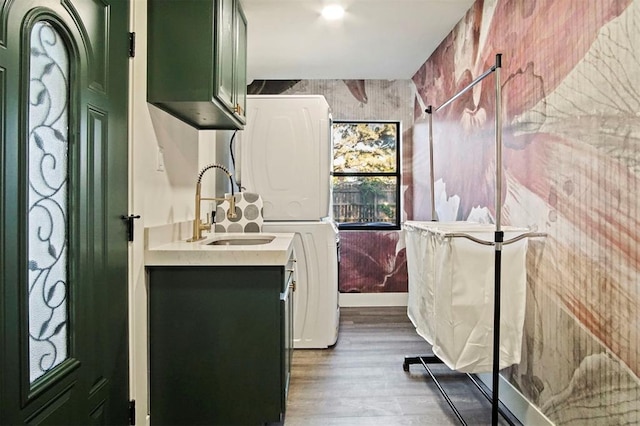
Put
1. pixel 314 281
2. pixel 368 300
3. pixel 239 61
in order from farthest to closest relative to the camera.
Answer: pixel 368 300 → pixel 314 281 → pixel 239 61

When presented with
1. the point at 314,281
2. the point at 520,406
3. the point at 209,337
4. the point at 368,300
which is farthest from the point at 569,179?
the point at 368,300

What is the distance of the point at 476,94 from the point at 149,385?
8.39ft

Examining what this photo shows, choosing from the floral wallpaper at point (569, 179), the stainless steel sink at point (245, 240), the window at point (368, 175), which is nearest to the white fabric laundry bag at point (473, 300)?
the floral wallpaper at point (569, 179)

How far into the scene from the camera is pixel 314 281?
2.91m

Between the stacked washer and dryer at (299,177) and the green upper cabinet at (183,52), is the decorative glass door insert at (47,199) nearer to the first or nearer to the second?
the green upper cabinet at (183,52)

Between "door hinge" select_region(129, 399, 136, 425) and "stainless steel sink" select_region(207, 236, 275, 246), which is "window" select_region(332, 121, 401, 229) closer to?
"stainless steel sink" select_region(207, 236, 275, 246)

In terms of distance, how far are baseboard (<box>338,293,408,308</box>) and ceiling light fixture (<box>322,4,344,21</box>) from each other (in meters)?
2.70

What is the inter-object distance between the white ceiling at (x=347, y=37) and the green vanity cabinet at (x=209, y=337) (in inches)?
76.1

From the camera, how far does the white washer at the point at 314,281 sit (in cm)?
288

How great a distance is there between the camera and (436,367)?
8.48 feet

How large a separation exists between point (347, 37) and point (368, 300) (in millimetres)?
2631

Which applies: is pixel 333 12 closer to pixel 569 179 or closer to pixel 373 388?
pixel 569 179

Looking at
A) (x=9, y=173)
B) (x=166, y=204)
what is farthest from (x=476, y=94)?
(x=9, y=173)

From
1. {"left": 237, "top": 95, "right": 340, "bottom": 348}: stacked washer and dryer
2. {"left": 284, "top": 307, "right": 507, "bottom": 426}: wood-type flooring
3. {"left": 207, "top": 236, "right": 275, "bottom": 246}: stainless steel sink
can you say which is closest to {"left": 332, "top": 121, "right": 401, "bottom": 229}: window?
{"left": 237, "top": 95, "right": 340, "bottom": 348}: stacked washer and dryer
